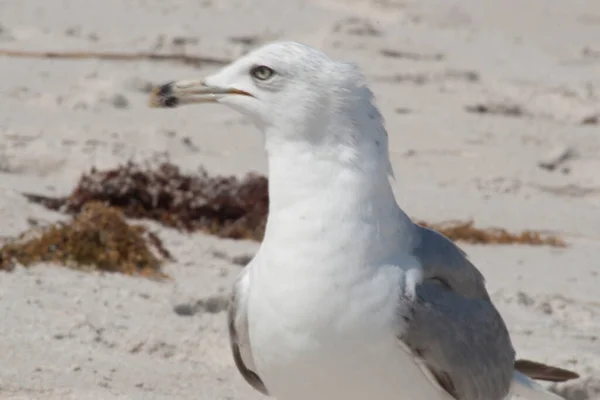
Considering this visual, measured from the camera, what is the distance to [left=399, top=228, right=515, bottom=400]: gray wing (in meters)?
3.75

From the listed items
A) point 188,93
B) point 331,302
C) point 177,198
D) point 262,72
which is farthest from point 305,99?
point 177,198

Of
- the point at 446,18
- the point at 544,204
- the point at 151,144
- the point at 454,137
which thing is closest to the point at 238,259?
the point at 151,144

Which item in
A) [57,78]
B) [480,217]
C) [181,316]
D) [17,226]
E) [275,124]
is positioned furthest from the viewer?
[57,78]

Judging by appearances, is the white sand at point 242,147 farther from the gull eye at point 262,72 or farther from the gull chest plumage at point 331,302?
the gull eye at point 262,72

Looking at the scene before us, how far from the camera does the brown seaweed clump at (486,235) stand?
676 cm

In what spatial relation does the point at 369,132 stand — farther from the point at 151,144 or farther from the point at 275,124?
the point at 151,144

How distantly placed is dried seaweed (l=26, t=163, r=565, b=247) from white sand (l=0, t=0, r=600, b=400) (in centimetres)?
17

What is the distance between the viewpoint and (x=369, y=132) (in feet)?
12.3

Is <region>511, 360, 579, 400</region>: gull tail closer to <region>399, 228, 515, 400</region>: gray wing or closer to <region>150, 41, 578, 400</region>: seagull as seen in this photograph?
<region>399, 228, 515, 400</region>: gray wing

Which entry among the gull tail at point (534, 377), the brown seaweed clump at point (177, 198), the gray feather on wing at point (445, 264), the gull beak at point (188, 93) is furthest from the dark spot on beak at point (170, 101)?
the brown seaweed clump at point (177, 198)

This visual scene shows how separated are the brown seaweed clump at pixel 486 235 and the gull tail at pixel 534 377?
225 centimetres

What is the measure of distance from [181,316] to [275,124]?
1730 mm

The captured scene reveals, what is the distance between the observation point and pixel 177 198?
259 inches

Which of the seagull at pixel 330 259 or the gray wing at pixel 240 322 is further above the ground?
the seagull at pixel 330 259
